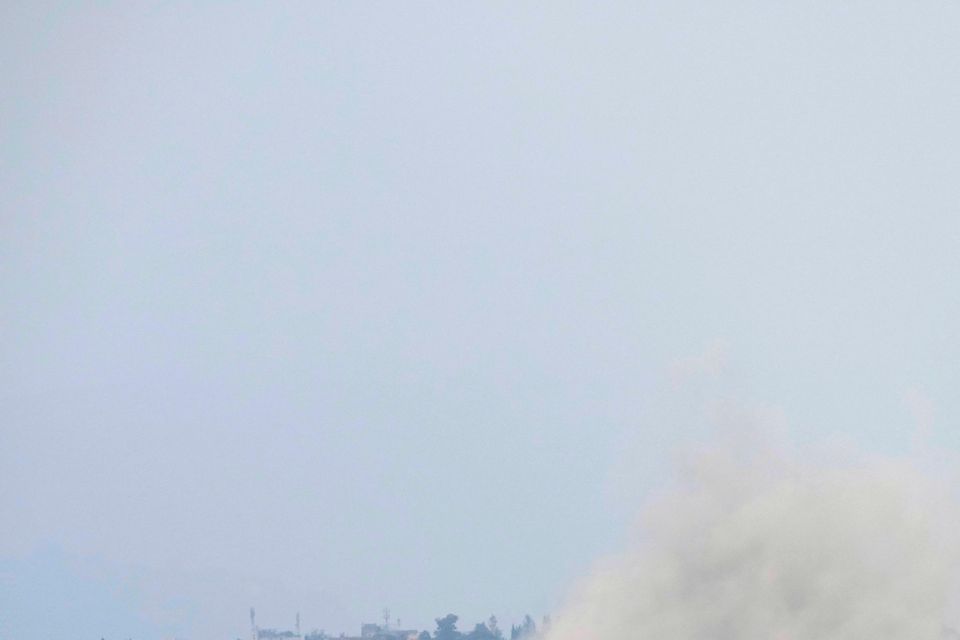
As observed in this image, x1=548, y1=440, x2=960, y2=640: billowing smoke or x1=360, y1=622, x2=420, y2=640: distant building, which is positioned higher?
x1=360, y1=622, x2=420, y2=640: distant building

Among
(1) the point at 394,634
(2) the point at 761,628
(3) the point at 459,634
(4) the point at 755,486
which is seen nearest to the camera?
(2) the point at 761,628

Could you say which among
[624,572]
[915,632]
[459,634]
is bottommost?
[915,632]

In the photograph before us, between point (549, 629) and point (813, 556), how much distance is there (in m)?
10.2

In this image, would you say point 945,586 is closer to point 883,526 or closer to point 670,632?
point 883,526

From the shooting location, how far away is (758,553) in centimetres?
8700

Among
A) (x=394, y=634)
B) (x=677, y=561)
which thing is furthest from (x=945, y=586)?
(x=394, y=634)

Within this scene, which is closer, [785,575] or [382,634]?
[785,575]

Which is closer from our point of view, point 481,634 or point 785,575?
point 785,575

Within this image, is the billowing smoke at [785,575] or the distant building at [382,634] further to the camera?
the distant building at [382,634]

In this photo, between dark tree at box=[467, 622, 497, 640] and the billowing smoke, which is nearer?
the billowing smoke

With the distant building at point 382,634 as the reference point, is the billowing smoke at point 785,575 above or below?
below

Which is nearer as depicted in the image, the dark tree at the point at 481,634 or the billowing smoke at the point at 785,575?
the billowing smoke at the point at 785,575

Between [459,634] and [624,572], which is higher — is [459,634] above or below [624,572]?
above

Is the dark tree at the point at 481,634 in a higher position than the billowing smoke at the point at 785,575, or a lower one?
higher
